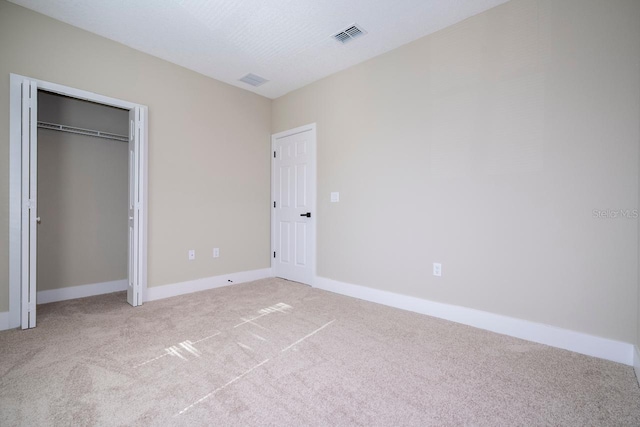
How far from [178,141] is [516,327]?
4023 millimetres

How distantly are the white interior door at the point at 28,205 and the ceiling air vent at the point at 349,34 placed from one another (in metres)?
2.82

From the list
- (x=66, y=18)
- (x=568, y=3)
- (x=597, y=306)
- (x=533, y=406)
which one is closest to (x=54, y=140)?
(x=66, y=18)

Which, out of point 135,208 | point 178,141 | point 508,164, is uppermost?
point 178,141

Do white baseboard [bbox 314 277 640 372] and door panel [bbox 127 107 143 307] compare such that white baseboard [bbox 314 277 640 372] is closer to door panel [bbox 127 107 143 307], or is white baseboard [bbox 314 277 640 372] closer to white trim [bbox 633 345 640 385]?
white trim [bbox 633 345 640 385]

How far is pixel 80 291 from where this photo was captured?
3.38m

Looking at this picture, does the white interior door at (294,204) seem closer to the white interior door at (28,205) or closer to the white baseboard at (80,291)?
the white baseboard at (80,291)

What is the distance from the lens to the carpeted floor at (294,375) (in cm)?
144

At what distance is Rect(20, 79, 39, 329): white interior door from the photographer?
246 centimetres

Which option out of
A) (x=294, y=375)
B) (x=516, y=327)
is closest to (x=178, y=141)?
(x=294, y=375)

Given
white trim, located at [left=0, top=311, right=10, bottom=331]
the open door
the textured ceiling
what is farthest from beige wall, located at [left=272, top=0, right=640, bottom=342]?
white trim, located at [left=0, top=311, right=10, bottom=331]

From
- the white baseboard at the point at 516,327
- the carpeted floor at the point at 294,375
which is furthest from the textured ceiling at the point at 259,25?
the carpeted floor at the point at 294,375

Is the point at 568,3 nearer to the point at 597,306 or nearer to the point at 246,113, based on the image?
the point at 597,306

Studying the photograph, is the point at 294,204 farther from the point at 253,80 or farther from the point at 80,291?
the point at 80,291

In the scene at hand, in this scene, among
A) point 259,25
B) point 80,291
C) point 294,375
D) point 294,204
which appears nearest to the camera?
point 294,375
